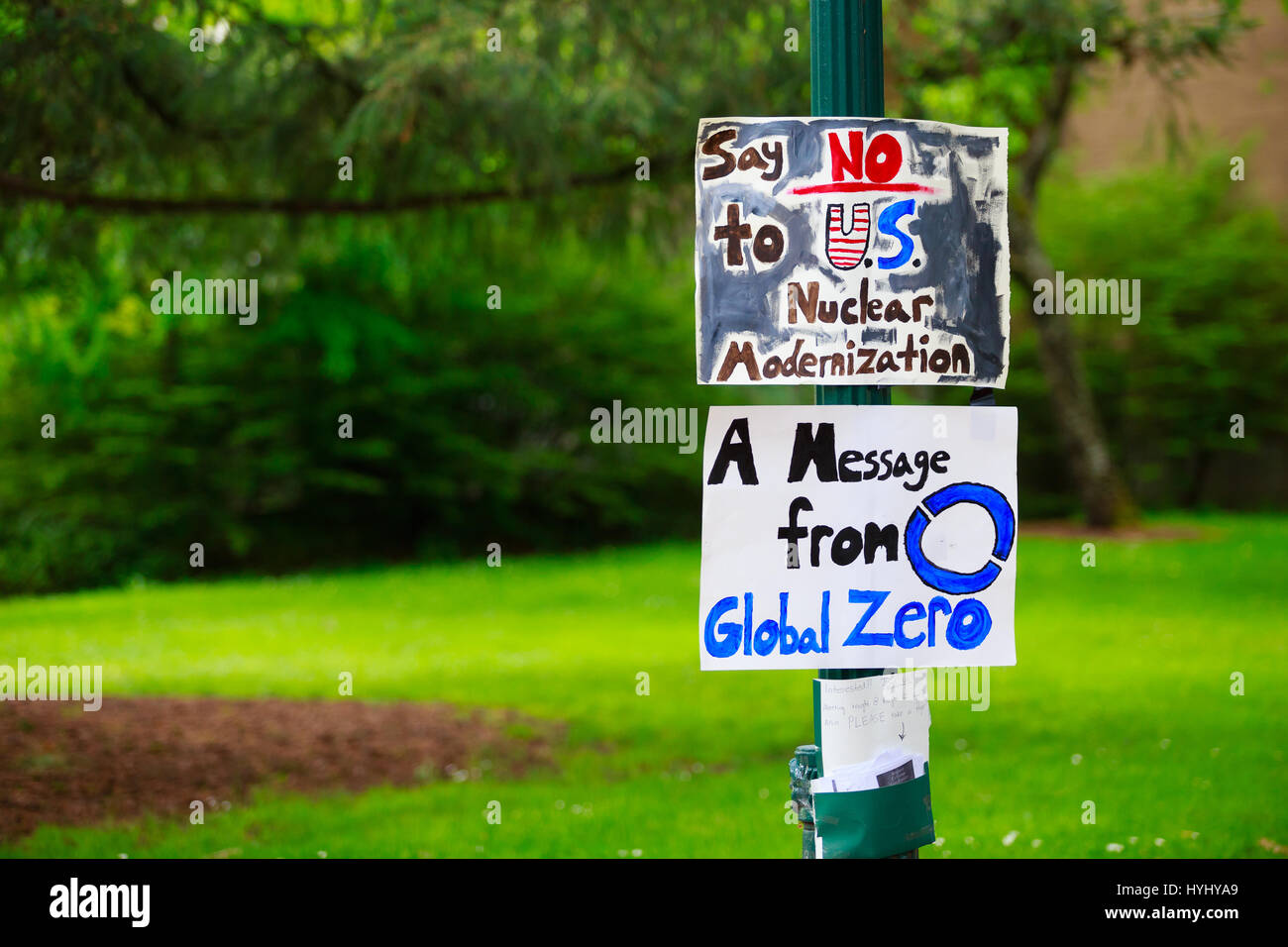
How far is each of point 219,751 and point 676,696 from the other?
354cm

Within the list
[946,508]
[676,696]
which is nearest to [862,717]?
[946,508]

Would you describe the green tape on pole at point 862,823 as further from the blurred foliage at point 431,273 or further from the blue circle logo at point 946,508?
the blurred foliage at point 431,273

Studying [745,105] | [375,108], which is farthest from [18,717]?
[745,105]

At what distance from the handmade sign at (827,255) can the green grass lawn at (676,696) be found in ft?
9.94

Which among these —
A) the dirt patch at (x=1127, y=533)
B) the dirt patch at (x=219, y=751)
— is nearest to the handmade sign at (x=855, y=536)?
the dirt patch at (x=219, y=751)

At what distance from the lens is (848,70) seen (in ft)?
10.6

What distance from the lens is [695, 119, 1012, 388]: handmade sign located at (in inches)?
125

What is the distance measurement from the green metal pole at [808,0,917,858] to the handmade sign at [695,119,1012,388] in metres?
0.07

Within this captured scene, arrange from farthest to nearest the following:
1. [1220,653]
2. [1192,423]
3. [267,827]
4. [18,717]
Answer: [1192,423] → [1220,653] → [18,717] → [267,827]

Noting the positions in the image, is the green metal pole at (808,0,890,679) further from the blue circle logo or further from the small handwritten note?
the blue circle logo

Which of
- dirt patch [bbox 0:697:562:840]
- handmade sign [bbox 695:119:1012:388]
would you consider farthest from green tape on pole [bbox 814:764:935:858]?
dirt patch [bbox 0:697:562:840]

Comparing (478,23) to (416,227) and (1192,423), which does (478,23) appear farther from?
(1192,423)

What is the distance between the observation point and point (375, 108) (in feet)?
19.7

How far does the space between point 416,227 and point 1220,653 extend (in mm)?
7572
